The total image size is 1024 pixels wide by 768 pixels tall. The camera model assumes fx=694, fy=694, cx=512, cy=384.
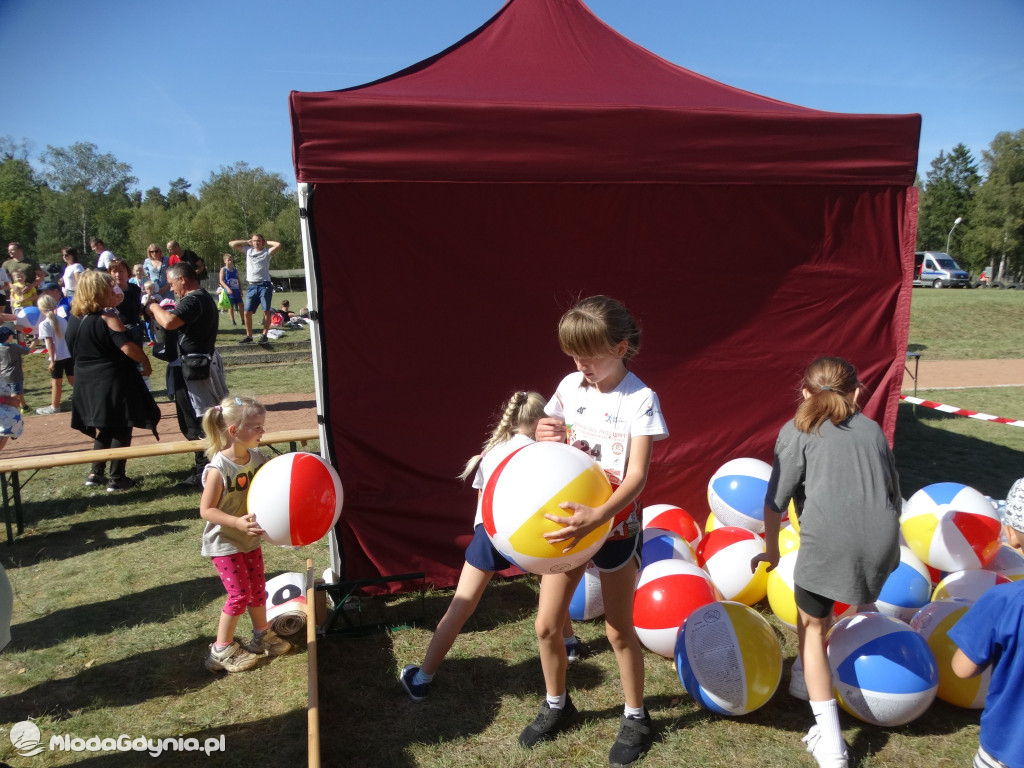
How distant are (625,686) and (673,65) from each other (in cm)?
514

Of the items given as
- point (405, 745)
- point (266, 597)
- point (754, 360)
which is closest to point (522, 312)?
point (754, 360)

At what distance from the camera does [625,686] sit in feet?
9.64

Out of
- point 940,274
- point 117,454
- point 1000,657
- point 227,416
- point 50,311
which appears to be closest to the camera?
point 1000,657

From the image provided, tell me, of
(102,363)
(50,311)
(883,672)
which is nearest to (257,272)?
(50,311)

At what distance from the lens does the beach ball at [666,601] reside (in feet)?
11.8

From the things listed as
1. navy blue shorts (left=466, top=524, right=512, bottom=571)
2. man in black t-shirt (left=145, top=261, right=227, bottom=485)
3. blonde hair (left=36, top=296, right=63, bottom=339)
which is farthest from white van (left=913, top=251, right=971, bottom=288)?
navy blue shorts (left=466, top=524, right=512, bottom=571)

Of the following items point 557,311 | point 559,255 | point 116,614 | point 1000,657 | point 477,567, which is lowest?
point 116,614

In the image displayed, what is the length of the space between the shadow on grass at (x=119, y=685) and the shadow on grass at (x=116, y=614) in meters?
0.44

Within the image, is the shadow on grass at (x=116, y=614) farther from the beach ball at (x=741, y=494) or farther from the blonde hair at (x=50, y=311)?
the blonde hair at (x=50, y=311)

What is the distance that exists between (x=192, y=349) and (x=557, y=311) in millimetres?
3592

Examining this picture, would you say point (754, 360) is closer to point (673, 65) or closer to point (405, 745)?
point (673, 65)

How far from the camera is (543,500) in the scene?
245 cm

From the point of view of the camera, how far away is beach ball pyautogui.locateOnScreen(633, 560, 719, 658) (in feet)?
11.8

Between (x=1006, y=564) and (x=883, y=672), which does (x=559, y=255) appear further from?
(x=1006, y=564)
